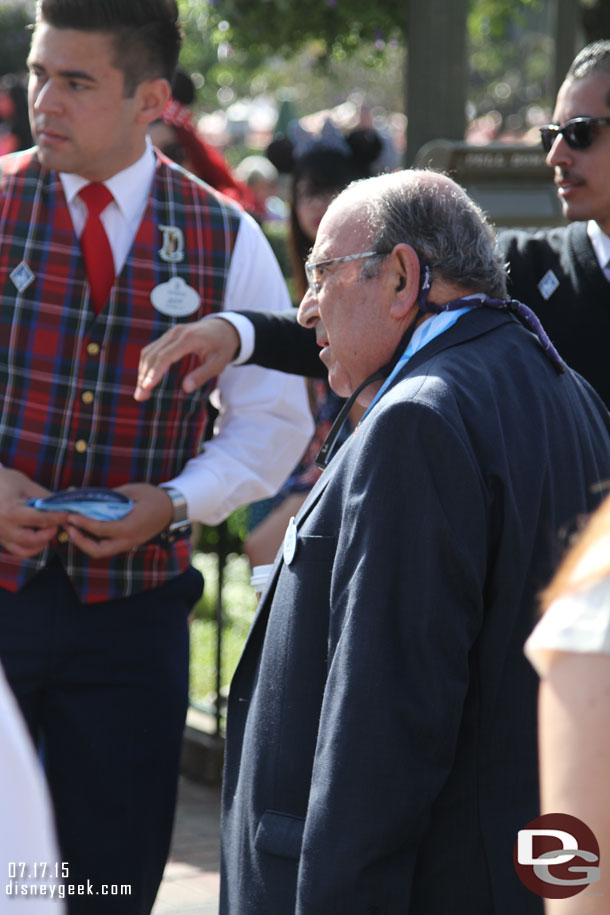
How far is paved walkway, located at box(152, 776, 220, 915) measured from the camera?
3865mm

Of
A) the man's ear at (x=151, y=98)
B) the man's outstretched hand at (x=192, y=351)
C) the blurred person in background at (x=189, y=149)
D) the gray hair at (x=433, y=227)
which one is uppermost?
the blurred person in background at (x=189, y=149)

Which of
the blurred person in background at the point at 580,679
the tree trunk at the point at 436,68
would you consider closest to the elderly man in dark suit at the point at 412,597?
the blurred person in background at the point at 580,679

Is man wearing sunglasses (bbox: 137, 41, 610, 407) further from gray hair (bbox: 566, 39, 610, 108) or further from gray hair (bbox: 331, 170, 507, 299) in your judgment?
gray hair (bbox: 331, 170, 507, 299)

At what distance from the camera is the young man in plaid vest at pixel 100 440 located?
9.06ft

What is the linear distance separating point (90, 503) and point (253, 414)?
2.05ft

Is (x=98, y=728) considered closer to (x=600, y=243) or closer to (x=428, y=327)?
(x=428, y=327)

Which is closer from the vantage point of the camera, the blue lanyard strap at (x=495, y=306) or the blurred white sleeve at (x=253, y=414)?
the blue lanyard strap at (x=495, y=306)

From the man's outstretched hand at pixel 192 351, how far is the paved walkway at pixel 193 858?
184cm

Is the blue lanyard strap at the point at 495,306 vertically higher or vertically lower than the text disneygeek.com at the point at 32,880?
higher

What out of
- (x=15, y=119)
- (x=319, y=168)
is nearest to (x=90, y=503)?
(x=319, y=168)

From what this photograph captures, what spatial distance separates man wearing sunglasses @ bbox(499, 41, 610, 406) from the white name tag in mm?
743

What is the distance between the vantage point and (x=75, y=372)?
9.27ft

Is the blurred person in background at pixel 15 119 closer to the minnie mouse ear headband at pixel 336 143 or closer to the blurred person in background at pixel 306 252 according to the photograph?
the minnie mouse ear headband at pixel 336 143

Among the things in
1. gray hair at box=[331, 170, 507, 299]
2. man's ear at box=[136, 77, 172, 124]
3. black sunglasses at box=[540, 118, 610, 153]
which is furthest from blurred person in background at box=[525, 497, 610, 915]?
man's ear at box=[136, 77, 172, 124]
